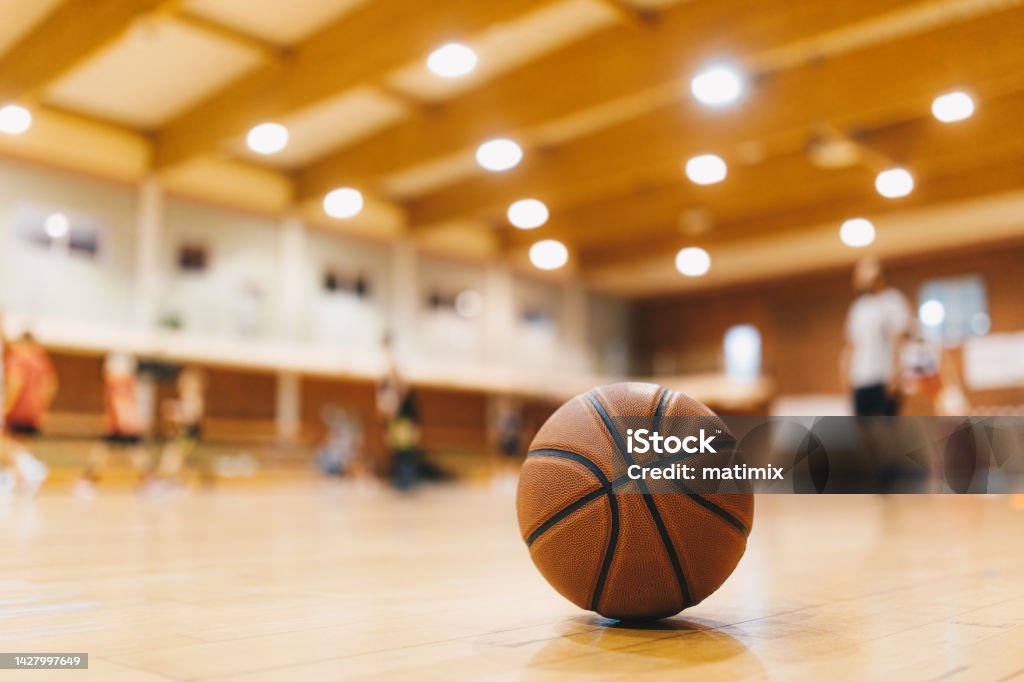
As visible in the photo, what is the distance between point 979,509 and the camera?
322 inches

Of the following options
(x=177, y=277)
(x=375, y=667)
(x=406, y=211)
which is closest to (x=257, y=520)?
(x=375, y=667)

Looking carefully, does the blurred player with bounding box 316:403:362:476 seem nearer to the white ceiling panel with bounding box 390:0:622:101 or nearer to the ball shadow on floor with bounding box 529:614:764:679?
the white ceiling panel with bounding box 390:0:622:101

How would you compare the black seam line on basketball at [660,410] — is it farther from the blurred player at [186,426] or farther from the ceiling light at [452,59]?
the blurred player at [186,426]

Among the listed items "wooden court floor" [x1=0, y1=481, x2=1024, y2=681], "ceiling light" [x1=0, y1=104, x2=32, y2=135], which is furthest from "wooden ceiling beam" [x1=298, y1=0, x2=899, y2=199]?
"wooden court floor" [x1=0, y1=481, x2=1024, y2=681]

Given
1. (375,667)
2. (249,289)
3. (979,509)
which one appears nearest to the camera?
(375,667)

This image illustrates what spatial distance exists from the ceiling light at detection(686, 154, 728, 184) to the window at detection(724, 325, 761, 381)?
1187 centimetres

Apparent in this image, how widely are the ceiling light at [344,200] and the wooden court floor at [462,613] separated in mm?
11607

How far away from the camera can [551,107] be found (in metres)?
11.8

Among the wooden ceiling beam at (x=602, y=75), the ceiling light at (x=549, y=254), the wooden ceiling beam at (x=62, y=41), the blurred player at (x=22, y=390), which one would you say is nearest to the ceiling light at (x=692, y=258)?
the ceiling light at (x=549, y=254)

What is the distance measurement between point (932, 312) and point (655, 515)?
21.9m

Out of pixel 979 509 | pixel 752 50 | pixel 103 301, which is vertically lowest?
pixel 979 509

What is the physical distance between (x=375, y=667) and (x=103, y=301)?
14.9 metres

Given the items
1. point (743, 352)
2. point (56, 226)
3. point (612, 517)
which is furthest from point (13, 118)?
point (743, 352)

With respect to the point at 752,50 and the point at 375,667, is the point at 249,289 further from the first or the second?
the point at 375,667
